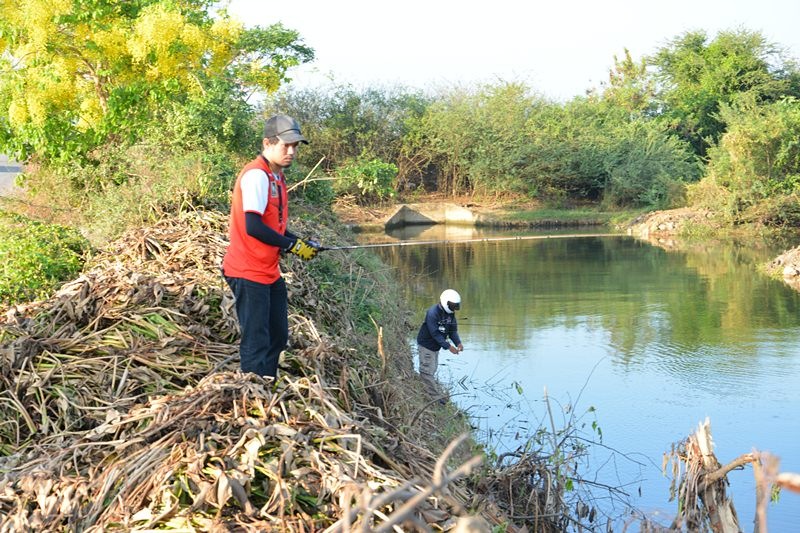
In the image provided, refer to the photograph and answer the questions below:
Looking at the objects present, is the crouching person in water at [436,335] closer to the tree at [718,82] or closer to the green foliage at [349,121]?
the green foliage at [349,121]

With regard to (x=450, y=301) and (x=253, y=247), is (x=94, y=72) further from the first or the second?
(x=253, y=247)

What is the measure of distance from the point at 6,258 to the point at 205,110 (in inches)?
228

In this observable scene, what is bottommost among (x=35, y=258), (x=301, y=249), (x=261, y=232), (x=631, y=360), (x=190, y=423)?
(x=631, y=360)

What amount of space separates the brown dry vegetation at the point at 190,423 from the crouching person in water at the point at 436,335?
6.97ft

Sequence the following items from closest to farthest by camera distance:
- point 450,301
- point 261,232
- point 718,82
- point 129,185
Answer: point 261,232
point 450,301
point 129,185
point 718,82


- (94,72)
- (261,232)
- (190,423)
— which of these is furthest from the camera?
(94,72)

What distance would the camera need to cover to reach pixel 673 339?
A: 559 inches

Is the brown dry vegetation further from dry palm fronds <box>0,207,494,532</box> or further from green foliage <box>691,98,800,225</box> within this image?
green foliage <box>691,98,800,225</box>

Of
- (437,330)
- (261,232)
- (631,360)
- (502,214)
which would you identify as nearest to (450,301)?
(437,330)

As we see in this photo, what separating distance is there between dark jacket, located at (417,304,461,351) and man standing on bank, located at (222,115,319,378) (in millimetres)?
5077

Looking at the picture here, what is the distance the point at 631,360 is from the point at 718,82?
3170 cm

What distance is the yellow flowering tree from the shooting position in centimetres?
1266

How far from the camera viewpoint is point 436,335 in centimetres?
1027

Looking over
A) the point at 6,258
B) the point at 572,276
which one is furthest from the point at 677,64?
the point at 6,258
